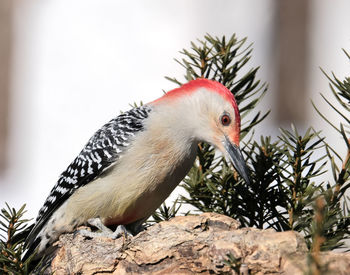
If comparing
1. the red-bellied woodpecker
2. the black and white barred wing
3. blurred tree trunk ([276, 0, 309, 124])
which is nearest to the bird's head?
the red-bellied woodpecker

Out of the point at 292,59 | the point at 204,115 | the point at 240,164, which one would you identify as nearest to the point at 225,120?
the point at 204,115

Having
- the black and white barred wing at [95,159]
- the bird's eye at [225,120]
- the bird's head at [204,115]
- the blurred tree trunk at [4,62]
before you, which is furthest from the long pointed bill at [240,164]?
the blurred tree trunk at [4,62]

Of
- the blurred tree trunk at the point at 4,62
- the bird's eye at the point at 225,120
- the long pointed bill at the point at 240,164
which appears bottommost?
the long pointed bill at the point at 240,164

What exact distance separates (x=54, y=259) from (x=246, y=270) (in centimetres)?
68

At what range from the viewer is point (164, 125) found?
9.05 feet

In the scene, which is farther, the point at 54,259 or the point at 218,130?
the point at 218,130

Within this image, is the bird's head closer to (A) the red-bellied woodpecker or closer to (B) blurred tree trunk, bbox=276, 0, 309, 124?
(A) the red-bellied woodpecker

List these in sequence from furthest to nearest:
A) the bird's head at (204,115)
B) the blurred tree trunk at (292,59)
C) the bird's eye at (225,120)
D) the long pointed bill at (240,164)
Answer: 1. the blurred tree trunk at (292,59)
2. the bird's eye at (225,120)
3. the bird's head at (204,115)
4. the long pointed bill at (240,164)

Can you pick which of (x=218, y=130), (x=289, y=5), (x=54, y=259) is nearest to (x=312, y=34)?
(x=289, y=5)

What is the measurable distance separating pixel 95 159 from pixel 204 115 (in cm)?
49

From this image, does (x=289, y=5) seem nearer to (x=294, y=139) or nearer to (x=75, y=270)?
(x=294, y=139)

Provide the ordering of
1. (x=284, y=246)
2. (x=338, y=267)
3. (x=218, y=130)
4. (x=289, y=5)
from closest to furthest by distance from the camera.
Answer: (x=338, y=267)
(x=284, y=246)
(x=218, y=130)
(x=289, y=5)

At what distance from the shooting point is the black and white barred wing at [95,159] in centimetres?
274

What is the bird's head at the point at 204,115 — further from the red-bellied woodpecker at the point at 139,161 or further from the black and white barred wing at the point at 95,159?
the black and white barred wing at the point at 95,159
